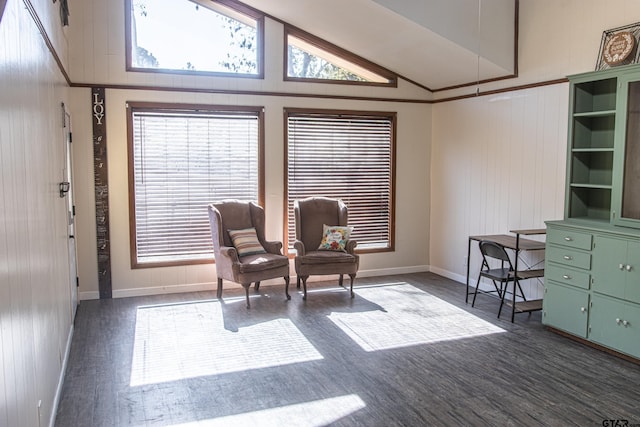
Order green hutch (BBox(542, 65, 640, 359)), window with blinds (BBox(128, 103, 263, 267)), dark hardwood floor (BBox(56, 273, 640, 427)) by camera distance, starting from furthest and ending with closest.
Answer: window with blinds (BBox(128, 103, 263, 267)) → green hutch (BBox(542, 65, 640, 359)) → dark hardwood floor (BBox(56, 273, 640, 427))


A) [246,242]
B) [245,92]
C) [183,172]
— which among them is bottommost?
[246,242]

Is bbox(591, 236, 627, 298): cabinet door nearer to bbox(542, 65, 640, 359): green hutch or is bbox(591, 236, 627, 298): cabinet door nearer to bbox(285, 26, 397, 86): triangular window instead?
bbox(542, 65, 640, 359): green hutch

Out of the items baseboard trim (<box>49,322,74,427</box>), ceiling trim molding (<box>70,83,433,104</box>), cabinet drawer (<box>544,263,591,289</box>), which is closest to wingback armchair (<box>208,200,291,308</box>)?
ceiling trim molding (<box>70,83,433,104</box>)

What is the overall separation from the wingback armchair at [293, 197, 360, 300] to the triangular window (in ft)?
5.22

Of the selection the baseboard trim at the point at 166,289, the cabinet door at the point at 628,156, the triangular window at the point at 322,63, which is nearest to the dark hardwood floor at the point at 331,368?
the baseboard trim at the point at 166,289

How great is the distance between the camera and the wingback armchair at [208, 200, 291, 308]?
5.57m

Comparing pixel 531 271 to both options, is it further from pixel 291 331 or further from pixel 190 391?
pixel 190 391

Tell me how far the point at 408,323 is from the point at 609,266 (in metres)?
1.83

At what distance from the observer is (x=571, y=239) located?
14.9 ft

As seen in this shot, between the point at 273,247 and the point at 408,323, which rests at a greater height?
the point at 273,247

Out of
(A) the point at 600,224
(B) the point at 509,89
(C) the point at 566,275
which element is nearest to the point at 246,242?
(C) the point at 566,275

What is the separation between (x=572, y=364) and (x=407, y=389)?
1.41 meters

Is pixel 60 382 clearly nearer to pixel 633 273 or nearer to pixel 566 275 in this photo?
pixel 566 275

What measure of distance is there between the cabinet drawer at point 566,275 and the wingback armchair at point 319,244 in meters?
2.10
